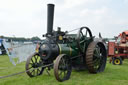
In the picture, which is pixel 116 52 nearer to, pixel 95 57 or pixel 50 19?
pixel 95 57

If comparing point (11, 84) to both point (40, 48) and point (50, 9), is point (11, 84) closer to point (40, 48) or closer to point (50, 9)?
point (40, 48)

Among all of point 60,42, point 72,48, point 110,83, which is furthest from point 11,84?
point 110,83

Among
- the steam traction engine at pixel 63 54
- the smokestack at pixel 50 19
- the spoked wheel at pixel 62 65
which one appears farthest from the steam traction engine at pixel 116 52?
the smokestack at pixel 50 19

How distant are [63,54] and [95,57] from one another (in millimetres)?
1806

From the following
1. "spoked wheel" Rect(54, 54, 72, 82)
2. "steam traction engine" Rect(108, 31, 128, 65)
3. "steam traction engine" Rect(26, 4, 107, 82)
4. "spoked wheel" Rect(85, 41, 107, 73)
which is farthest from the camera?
"steam traction engine" Rect(108, 31, 128, 65)

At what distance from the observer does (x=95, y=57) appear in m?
5.57

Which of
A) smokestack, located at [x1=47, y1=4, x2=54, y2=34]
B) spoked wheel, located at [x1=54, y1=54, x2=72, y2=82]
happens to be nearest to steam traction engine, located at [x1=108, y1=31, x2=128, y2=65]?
spoked wheel, located at [x1=54, y1=54, x2=72, y2=82]

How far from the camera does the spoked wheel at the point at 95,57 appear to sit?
16.6 ft

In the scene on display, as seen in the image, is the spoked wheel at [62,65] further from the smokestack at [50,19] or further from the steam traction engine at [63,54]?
the smokestack at [50,19]

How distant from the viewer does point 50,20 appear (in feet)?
15.0

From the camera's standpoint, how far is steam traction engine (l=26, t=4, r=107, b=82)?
4410 millimetres

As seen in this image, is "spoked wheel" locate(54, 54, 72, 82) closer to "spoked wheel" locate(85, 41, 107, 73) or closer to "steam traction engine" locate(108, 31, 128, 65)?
"spoked wheel" locate(85, 41, 107, 73)

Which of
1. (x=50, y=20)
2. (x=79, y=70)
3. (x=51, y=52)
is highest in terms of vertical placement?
(x=50, y=20)

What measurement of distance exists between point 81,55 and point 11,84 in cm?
271
